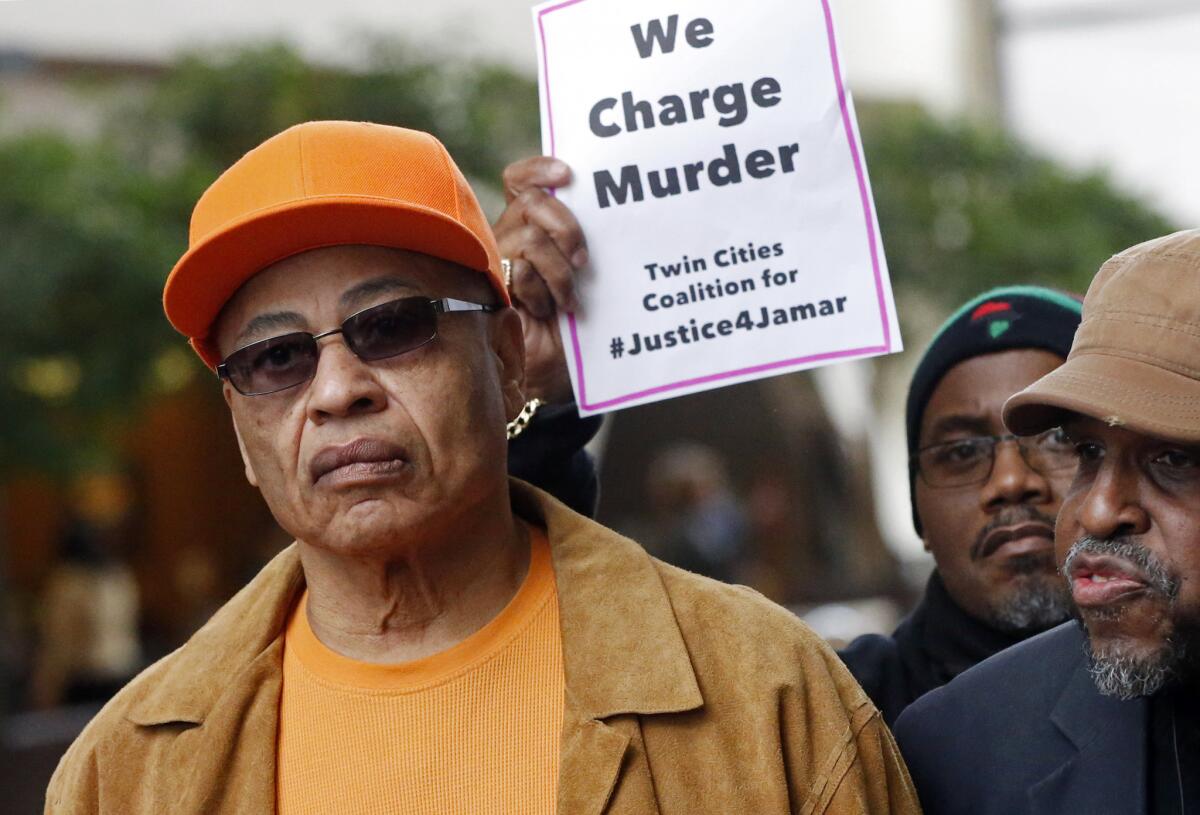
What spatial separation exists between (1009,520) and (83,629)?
10.1 meters

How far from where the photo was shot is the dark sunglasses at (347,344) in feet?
9.01

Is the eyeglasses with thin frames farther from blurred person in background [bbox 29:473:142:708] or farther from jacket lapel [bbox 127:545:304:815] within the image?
blurred person in background [bbox 29:473:142:708]

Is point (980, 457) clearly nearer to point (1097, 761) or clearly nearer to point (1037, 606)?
point (1037, 606)

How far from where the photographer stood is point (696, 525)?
1237 centimetres

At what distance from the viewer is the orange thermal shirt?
2.62 meters

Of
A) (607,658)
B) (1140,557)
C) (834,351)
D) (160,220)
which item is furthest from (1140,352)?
(160,220)

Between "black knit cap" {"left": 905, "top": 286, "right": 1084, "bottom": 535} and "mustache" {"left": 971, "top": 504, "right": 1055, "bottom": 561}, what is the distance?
0.93ft

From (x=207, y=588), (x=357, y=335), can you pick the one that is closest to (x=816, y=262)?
(x=357, y=335)

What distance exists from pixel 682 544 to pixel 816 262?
27.2 feet

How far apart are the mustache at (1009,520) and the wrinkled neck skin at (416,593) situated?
3.64ft

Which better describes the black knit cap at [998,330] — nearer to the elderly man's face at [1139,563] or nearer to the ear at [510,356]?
the elderly man's face at [1139,563]

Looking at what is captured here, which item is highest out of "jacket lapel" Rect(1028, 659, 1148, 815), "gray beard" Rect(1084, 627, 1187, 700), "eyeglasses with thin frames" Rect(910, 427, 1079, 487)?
"eyeglasses with thin frames" Rect(910, 427, 1079, 487)

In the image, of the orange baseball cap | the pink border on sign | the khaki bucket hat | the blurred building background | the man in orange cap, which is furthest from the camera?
the blurred building background

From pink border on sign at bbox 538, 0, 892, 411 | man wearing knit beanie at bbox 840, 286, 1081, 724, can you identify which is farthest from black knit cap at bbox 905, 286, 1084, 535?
pink border on sign at bbox 538, 0, 892, 411
